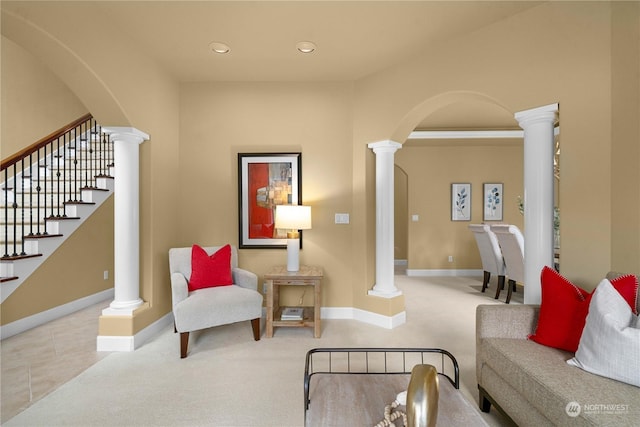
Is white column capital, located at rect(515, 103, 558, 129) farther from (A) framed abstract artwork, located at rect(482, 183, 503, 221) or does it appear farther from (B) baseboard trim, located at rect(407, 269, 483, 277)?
(B) baseboard trim, located at rect(407, 269, 483, 277)

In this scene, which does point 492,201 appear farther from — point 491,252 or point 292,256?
point 292,256

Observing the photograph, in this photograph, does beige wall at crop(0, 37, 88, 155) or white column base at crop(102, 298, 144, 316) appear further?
beige wall at crop(0, 37, 88, 155)

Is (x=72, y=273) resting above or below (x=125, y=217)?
below

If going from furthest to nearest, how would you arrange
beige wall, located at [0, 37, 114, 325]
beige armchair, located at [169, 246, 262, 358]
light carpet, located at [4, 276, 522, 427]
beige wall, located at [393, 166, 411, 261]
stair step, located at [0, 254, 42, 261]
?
beige wall, located at [393, 166, 411, 261] < beige wall, located at [0, 37, 114, 325] < stair step, located at [0, 254, 42, 261] < beige armchair, located at [169, 246, 262, 358] < light carpet, located at [4, 276, 522, 427]

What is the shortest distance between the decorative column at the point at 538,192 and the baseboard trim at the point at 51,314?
4.82 m

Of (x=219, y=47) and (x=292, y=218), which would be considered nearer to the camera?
(x=219, y=47)

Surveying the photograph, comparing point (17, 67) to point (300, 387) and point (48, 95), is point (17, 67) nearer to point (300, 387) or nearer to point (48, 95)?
point (48, 95)

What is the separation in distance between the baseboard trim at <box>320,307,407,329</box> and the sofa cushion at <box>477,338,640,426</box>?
5.24 feet

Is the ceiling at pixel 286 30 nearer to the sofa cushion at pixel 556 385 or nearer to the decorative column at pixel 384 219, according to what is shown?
the decorative column at pixel 384 219

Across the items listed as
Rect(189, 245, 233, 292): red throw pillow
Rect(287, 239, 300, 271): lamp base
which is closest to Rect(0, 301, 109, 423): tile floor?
Rect(189, 245, 233, 292): red throw pillow

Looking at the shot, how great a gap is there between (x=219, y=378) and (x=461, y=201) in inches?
221

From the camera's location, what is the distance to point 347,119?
3.82m

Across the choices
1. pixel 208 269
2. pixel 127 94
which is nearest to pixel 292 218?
pixel 208 269

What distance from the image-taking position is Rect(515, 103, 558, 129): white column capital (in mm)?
2365
